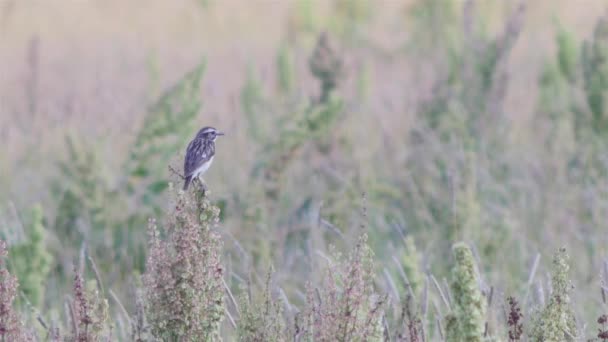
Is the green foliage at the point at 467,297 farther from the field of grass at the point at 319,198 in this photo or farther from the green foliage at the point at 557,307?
the green foliage at the point at 557,307

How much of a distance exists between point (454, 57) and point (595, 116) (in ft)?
5.12

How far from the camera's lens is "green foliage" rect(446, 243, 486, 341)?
2264mm

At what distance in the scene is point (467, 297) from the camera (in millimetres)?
2291

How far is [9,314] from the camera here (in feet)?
8.86

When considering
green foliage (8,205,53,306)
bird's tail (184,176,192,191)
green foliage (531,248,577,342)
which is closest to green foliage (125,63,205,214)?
green foliage (8,205,53,306)

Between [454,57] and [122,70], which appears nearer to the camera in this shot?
[454,57]

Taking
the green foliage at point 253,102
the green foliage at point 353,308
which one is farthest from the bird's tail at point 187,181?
the green foliage at point 253,102

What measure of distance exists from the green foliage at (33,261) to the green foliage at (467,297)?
8.81ft

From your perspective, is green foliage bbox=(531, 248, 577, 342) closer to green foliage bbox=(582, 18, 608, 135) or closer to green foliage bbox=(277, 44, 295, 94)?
green foliage bbox=(582, 18, 608, 135)

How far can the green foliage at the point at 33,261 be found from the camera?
4.62 meters

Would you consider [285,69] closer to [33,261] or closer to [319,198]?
[319,198]

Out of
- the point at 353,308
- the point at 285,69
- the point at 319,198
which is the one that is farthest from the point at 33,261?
the point at 285,69

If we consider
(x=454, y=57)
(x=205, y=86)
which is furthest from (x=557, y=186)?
(x=205, y=86)

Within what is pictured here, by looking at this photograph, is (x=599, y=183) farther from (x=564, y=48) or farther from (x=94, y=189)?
(x=94, y=189)
